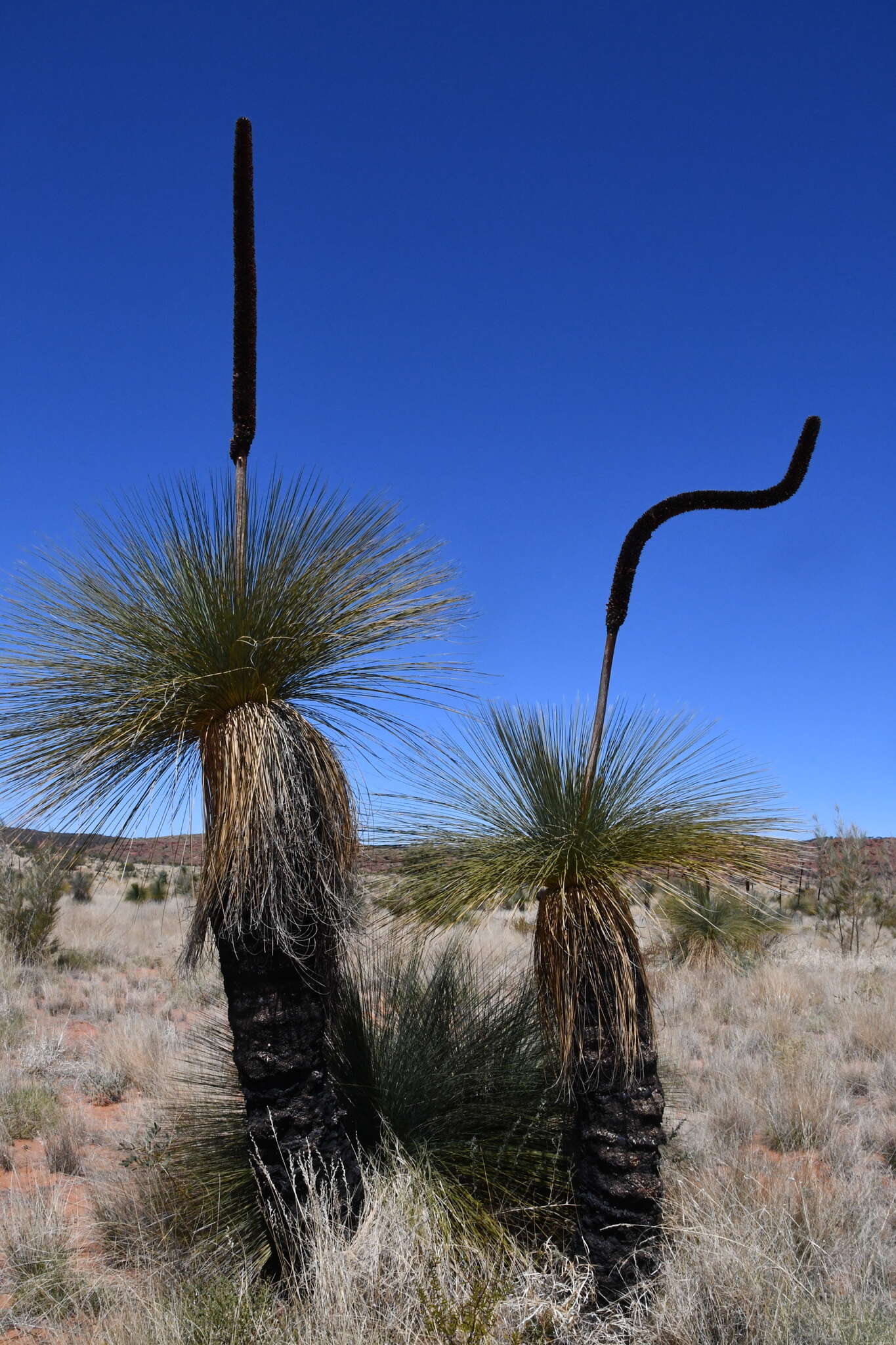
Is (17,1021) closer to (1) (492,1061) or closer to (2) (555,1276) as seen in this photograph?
(1) (492,1061)

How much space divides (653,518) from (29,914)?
1404 centimetres

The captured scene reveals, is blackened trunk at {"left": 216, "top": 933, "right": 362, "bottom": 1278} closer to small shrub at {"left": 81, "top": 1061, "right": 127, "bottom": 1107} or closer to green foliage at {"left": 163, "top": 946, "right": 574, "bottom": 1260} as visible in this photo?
green foliage at {"left": 163, "top": 946, "right": 574, "bottom": 1260}

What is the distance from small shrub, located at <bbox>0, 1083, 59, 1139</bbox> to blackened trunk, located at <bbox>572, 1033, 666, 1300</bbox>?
4763 millimetres

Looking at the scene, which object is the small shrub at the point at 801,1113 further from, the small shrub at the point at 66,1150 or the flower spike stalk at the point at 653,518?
the small shrub at the point at 66,1150

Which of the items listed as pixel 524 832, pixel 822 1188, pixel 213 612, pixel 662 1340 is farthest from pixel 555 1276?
pixel 213 612

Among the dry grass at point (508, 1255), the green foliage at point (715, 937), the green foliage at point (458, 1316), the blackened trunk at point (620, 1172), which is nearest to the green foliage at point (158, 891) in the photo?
the green foliage at point (715, 937)

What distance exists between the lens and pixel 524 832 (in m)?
4.39

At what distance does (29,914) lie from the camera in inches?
592

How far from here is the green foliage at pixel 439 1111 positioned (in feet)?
15.1

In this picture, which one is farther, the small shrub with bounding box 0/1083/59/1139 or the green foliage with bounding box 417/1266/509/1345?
the small shrub with bounding box 0/1083/59/1139

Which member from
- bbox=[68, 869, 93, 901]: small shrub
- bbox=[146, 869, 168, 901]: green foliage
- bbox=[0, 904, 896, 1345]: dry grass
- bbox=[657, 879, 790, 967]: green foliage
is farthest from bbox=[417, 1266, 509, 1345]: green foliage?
bbox=[146, 869, 168, 901]: green foliage

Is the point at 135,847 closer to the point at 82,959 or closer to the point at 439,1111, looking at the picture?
the point at 439,1111

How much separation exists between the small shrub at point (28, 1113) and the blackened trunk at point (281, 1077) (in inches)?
149

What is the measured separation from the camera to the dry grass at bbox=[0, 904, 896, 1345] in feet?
11.6
